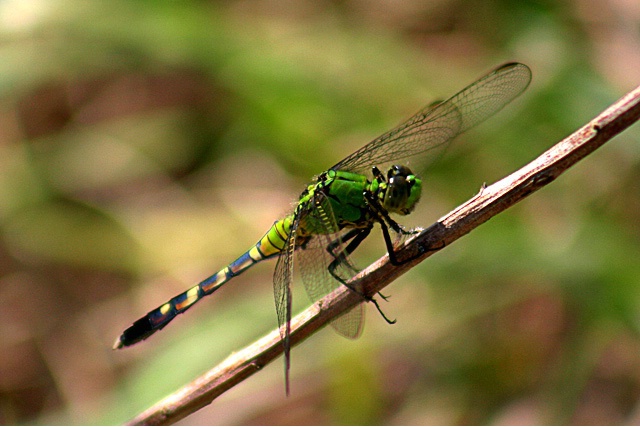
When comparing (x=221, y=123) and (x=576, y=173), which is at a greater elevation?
(x=221, y=123)

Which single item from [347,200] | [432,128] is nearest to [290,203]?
[347,200]

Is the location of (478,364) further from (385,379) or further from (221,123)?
(221,123)

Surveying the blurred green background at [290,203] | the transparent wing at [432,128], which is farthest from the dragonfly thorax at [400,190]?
the blurred green background at [290,203]

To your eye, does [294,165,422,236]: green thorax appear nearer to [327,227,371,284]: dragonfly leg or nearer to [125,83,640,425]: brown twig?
[327,227,371,284]: dragonfly leg

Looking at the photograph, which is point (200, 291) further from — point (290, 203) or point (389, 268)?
point (389, 268)

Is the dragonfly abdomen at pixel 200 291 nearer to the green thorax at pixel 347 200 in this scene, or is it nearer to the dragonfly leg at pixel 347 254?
the green thorax at pixel 347 200

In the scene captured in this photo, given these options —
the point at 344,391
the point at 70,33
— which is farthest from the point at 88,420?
the point at 70,33

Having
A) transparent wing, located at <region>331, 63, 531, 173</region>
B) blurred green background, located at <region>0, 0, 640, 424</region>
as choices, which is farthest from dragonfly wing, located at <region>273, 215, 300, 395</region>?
blurred green background, located at <region>0, 0, 640, 424</region>
